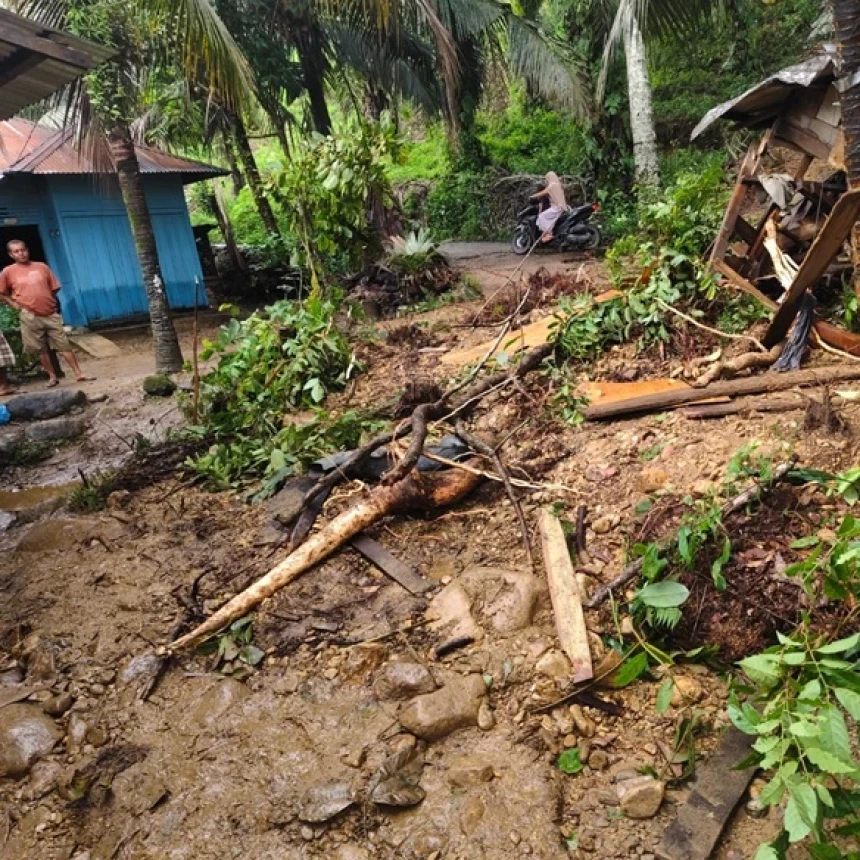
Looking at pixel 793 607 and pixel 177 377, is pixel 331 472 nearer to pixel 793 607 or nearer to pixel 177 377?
pixel 793 607

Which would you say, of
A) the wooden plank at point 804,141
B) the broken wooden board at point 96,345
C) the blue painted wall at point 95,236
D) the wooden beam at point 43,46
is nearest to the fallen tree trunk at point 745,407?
→ the wooden plank at point 804,141

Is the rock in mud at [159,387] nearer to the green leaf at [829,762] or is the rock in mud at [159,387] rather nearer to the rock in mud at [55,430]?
the rock in mud at [55,430]

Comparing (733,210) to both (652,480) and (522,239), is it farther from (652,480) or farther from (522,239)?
(522,239)

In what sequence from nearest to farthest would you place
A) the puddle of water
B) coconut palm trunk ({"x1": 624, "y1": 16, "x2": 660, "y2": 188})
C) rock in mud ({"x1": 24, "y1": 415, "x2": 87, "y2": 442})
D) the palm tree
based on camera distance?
the puddle of water < the palm tree < rock in mud ({"x1": 24, "y1": 415, "x2": 87, "y2": 442}) < coconut palm trunk ({"x1": 624, "y1": 16, "x2": 660, "y2": 188})

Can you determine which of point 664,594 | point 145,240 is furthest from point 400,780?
point 145,240

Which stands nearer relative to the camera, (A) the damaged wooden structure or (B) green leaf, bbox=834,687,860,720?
(B) green leaf, bbox=834,687,860,720

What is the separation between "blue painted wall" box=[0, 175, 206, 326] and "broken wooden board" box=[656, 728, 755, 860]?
33.1ft

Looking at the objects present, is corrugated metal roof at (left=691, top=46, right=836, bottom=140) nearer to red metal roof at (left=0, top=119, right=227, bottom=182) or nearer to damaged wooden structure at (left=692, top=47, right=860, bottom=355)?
damaged wooden structure at (left=692, top=47, right=860, bottom=355)

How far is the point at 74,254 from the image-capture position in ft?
37.1

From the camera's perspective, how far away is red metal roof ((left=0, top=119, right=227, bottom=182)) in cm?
1056

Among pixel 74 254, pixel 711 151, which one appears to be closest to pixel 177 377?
pixel 74 254

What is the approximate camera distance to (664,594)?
2496 mm

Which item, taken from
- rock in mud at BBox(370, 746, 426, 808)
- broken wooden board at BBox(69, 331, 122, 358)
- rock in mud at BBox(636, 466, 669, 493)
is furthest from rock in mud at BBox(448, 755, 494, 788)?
broken wooden board at BBox(69, 331, 122, 358)

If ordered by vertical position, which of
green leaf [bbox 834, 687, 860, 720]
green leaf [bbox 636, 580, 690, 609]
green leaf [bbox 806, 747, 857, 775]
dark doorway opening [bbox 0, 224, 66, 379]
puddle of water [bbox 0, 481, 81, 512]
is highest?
dark doorway opening [bbox 0, 224, 66, 379]
